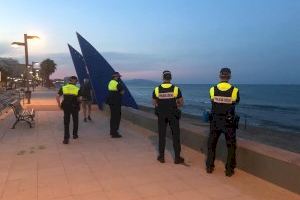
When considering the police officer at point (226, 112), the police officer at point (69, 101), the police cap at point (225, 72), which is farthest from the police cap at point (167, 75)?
the police officer at point (69, 101)

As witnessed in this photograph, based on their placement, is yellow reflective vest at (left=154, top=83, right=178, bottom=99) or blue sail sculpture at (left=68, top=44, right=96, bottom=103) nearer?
yellow reflective vest at (left=154, top=83, right=178, bottom=99)

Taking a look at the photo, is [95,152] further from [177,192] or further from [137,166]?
[177,192]

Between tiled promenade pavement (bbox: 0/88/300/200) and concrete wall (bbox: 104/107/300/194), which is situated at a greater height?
concrete wall (bbox: 104/107/300/194)

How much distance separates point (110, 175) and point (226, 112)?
2142mm

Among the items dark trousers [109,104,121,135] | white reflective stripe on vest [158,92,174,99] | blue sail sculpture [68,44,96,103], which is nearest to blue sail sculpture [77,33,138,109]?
blue sail sculpture [68,44,96,103]

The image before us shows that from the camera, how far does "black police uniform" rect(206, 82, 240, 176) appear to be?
6316mm

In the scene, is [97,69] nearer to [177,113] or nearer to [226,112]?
[177,113]

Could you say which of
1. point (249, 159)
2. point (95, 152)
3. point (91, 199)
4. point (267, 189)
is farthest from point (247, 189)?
point (95, 152)

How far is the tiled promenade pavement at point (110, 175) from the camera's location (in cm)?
552

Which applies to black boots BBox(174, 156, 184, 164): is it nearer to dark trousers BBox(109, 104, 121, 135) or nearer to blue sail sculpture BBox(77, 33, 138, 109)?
dark trousers BBox(109, 104, 121, 135)

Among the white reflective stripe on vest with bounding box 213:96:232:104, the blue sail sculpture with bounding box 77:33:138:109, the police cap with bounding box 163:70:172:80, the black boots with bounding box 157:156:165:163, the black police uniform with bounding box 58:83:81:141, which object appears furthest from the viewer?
the blue sail sculpture with bounding box 77:33:138:109

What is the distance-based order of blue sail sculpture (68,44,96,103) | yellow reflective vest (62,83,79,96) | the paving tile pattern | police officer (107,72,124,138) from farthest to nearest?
blue sail sculpture (68,44,96,103) < police officer (107,72,124,138) < yellow reflective vest (62,83,79,96) < the paving tile pattern

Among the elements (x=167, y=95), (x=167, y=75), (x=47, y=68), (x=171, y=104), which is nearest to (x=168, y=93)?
(x=167, y=95)

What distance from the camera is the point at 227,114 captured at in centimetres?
634
